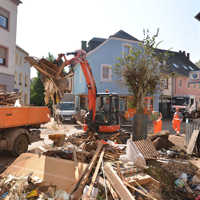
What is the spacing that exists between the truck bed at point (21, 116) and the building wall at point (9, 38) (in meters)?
8.45

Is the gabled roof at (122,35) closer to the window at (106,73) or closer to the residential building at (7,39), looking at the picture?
the window at (106,73)

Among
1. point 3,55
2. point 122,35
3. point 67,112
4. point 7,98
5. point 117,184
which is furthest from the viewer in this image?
point 122,35

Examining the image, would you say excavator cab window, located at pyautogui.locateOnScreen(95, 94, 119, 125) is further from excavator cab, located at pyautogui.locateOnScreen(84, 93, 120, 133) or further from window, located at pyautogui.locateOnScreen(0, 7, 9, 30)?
window, located at pyautogui.locateOnScreen(0, 7, 9, 30)

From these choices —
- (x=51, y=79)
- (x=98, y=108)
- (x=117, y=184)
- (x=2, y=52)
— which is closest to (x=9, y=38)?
(x=2, y=52)

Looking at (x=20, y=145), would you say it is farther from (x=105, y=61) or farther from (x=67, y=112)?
(x=105, y=61)

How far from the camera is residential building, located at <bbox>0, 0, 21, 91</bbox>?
1473 centimetres

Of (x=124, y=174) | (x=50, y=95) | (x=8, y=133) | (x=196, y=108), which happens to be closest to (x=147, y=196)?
(x=124, y=174)

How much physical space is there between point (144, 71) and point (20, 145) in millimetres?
5677

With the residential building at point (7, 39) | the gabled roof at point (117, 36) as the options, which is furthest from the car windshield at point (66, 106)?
the gabled roof at point (117, 36)

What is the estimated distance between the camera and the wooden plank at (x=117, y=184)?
370 centimetres

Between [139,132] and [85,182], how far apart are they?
416 centimetres

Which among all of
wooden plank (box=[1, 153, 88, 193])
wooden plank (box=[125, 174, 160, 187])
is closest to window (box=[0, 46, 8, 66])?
wooden plank (box=[1, 153, 88, 193])

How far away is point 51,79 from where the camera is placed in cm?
612

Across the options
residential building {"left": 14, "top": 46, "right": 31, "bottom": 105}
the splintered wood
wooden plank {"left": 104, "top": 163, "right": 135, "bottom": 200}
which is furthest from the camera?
residential building {"left": 14, "top": 46, "right": 31, "bottom": 105}
